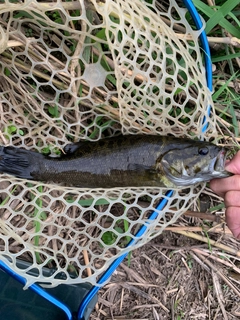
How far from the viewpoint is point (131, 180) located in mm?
2381

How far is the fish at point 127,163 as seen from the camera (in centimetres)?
229

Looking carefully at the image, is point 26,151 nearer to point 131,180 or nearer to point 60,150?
point 60,150

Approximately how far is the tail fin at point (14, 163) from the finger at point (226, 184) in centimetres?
131

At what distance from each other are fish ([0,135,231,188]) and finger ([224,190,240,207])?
0.13 meters

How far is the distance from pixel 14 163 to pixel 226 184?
1.47 m

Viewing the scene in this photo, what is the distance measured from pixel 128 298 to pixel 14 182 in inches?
54.1

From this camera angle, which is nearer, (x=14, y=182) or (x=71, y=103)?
(x=14, y=182)

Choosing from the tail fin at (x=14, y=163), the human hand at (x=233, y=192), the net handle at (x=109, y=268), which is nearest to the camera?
the net handle at (x=109, y=268)

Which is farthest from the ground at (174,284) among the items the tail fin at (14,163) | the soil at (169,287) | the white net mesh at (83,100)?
the tail fin at (14,163)

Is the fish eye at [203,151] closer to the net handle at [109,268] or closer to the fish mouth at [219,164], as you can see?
the fish mouth at [219,164]

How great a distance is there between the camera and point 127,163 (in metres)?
2.35

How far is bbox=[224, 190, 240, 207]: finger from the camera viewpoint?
2.26 m

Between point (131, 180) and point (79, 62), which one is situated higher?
point (79, 62)

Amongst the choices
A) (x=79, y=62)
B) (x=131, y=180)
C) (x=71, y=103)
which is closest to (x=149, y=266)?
(x=131, y=180)
